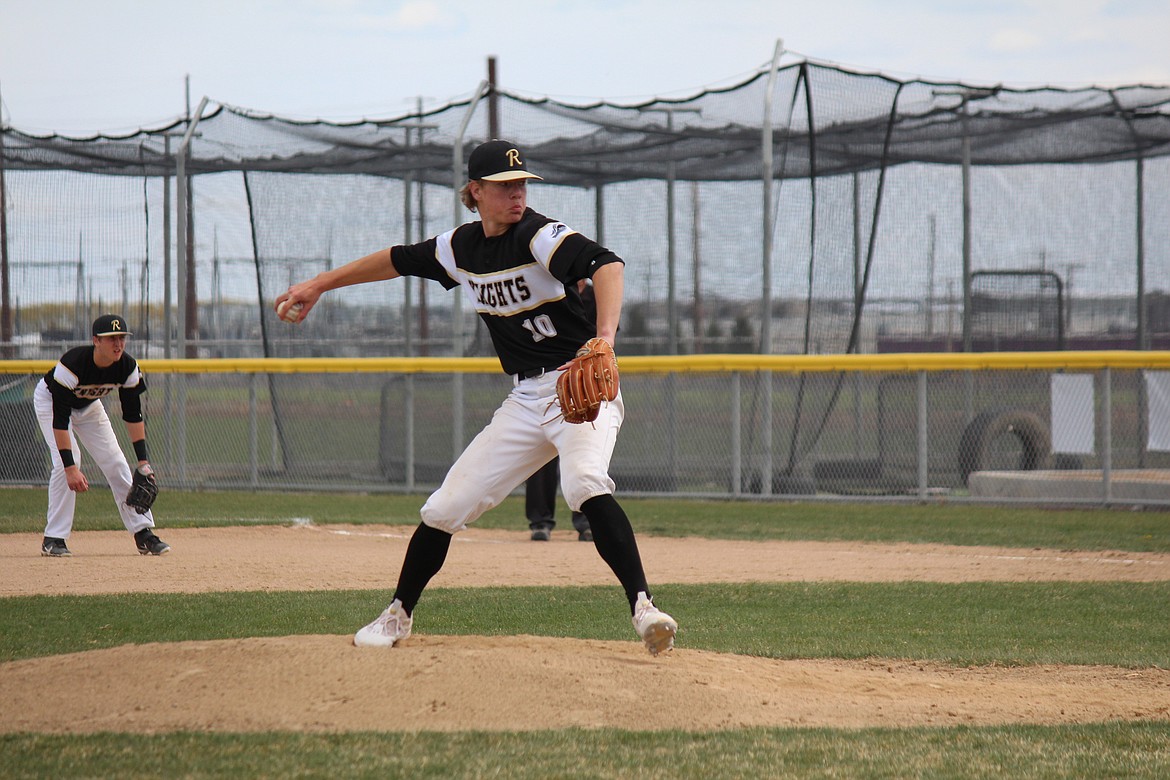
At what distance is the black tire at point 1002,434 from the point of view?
1114 cm

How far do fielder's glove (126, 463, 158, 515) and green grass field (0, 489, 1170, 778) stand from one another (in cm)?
85

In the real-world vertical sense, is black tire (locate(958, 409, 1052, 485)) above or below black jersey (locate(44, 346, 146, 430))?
below

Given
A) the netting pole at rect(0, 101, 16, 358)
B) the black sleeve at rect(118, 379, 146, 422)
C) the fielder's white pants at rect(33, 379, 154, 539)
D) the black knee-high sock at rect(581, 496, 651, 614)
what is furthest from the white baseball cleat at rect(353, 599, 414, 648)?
the netting pole at rect(0, 101, 16, 358)

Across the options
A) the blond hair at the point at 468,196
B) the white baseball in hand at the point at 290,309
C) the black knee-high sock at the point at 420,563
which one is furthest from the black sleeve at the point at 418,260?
the black knee-high sock at the point at 420,563

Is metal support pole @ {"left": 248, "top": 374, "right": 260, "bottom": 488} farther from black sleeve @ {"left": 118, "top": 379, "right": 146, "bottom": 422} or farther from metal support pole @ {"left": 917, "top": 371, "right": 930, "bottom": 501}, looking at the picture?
metal support pole @ {"left": 917, "top": 371, "right": 930, "bottom": 501}

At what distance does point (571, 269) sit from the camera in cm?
419

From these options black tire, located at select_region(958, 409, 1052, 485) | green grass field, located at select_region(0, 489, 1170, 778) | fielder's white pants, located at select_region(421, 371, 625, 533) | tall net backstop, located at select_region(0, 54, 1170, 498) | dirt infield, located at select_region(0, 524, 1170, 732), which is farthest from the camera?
tall net backstop, located at select_region(0, 54, 1170, 498)

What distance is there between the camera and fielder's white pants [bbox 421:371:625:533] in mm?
4344

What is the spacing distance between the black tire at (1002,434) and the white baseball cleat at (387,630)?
807cm

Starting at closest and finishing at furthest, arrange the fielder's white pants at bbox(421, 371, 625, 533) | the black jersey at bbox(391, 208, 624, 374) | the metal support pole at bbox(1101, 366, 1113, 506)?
1. the black jersey at bbox(391, 208, 624, 374)
2. the fielder's white pants at bbox(421, 371, 625, 533)
3. the metal support pole at bbox(1101, 366, 1113, 506)

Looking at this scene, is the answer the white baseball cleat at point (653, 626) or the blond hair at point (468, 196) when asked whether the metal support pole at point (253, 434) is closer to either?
the blond hair at point (468, 196)

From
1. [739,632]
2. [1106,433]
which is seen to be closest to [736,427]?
[1106,433]

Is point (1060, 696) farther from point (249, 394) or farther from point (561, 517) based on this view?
point (249, 394)

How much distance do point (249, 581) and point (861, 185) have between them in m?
7.93
